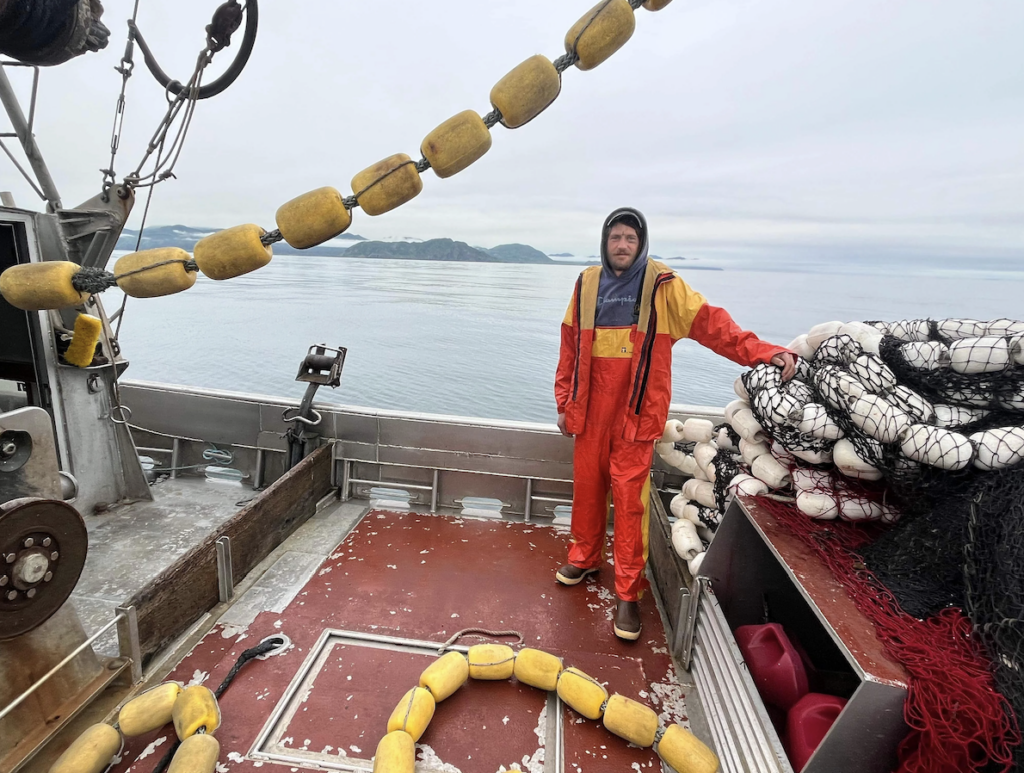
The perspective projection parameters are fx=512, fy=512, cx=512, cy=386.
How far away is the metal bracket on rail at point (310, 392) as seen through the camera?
3252 millimetres

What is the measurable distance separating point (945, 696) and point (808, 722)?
0.55 m

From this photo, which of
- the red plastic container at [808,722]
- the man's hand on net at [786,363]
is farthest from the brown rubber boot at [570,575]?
the man's hand on net at [786,363]

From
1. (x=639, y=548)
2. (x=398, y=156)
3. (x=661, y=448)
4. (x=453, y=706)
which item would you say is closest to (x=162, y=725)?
(x=453, y=706)

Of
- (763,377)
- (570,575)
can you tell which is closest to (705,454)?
(763,377)

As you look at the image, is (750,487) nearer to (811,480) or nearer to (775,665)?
(811,480)

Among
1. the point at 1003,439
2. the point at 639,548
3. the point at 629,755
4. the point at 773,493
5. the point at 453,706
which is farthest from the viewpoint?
the point at 639,548

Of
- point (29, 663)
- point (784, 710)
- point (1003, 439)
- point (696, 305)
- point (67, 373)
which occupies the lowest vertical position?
point (784, 710)

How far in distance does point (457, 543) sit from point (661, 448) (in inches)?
50.2

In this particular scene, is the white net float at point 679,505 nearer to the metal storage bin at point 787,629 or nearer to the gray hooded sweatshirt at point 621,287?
the metal storage bin at point 787,629

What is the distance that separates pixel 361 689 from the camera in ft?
6.23

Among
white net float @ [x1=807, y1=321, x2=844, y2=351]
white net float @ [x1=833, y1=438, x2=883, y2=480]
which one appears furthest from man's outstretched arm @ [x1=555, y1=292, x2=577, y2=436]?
white net float @ [x1=833, y1=438, x2=883, y2=480]

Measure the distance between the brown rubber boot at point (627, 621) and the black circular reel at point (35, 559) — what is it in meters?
2.01

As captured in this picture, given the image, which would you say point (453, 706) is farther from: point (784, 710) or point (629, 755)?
point (784, 710)

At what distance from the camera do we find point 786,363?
1927 millimetres
